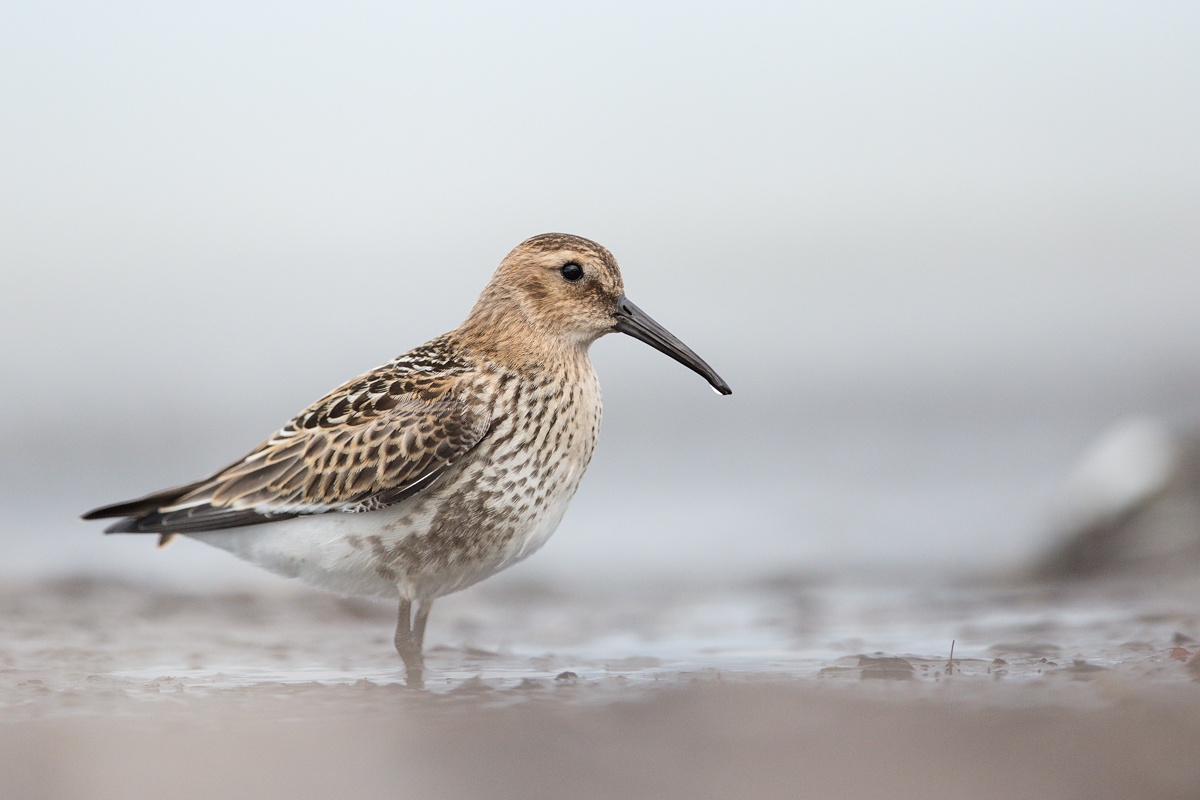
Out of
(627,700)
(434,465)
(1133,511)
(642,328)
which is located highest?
(642,328)

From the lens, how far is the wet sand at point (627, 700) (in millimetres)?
3494

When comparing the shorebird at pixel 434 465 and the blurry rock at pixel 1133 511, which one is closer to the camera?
the shorebird at pixel 434 465

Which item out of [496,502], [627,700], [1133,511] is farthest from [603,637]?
[1133,511]

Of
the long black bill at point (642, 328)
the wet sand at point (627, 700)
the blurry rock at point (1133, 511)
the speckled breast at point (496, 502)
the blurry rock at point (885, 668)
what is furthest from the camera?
the blurry rock at point (1133, 511)

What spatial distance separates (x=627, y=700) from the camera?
14.4 ft

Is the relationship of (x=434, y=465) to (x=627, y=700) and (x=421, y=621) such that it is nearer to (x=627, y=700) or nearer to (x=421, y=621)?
(x=421, y=621)

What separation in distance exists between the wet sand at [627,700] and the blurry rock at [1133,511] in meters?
0.43

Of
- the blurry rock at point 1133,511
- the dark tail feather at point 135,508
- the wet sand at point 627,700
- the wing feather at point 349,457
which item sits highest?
the blurry rock at point 1133,511

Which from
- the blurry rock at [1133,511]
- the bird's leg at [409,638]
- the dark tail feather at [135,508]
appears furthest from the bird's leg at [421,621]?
the blurry rock at [1133,511]

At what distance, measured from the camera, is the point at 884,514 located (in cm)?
1030

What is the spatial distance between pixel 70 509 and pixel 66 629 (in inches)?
162

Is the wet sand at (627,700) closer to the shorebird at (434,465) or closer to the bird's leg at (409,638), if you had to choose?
the bird's leg at (409,638)

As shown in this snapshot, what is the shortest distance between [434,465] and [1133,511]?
450cm

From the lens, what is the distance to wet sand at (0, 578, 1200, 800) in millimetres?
3494
